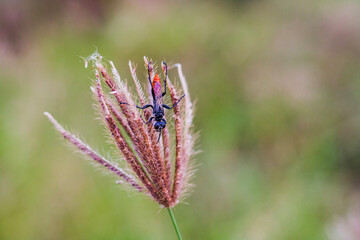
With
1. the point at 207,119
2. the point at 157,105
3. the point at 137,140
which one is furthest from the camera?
the point at 207,119

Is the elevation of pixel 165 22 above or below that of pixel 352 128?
above

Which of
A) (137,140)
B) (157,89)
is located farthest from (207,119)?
(137,140)

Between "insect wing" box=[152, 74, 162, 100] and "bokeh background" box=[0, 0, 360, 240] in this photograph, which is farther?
"bokeh background" box=[0, 0, 360, 240]

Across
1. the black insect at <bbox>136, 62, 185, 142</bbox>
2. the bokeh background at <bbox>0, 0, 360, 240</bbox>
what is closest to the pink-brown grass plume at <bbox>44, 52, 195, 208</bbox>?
the black insect at <bbox>136, 62, 185, 142</bbox>

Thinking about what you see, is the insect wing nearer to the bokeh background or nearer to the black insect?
the black insect

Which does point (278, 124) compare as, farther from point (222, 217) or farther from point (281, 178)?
point (222, 217)

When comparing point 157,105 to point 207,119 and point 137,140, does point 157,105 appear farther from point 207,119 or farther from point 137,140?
point 207,119

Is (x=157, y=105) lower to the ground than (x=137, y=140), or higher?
higher

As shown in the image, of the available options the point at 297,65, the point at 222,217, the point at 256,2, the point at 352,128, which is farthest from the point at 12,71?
the point at 256,2

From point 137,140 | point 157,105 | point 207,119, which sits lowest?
point 137,140
